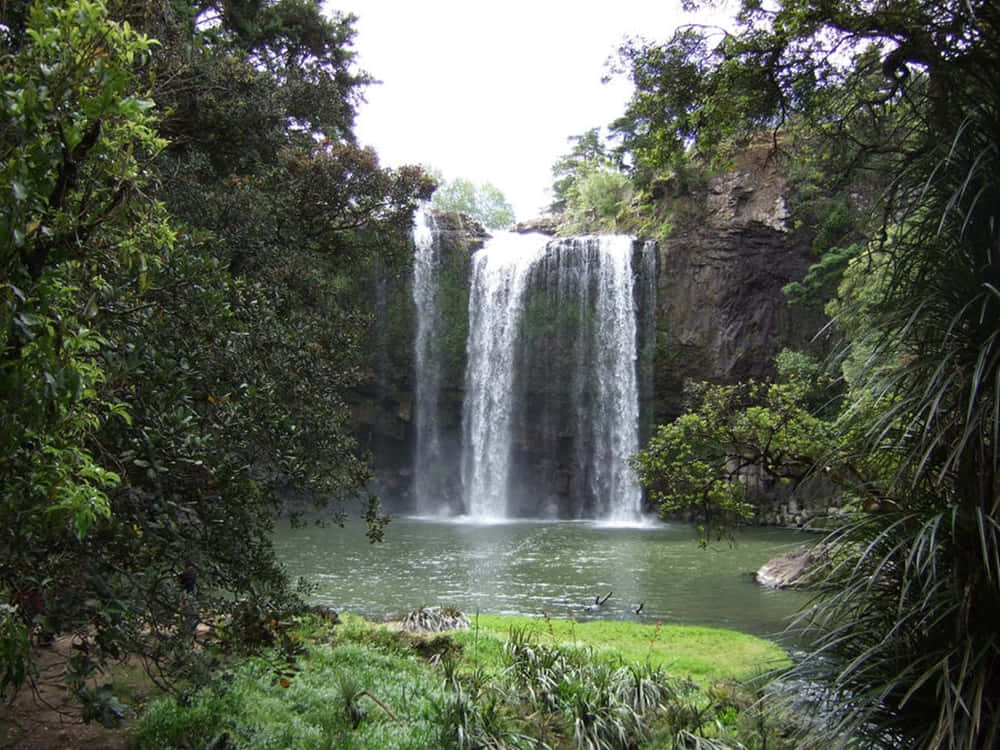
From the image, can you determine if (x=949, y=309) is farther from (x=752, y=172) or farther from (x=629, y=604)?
(x=752, y=172)

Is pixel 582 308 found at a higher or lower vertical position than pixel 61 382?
higher

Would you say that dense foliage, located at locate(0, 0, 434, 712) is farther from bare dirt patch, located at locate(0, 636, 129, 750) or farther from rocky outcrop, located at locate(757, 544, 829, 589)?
rocky outcrop, located at locate(757, 544, 829, 589)

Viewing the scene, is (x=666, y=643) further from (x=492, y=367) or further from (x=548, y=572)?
(x=492, y=367)

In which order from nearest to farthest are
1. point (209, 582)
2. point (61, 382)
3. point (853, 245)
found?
point (61, 382) < point (209, 582) < point (853, 245)

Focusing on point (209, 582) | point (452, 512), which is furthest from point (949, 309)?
point (452, 512)

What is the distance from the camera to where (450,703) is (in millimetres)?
5598

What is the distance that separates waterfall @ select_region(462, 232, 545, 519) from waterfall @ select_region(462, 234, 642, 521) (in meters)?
0.04

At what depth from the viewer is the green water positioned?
1302 centimetres

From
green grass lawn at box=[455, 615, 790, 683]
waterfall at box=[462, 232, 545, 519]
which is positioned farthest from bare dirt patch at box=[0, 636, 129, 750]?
waterfall at box=[462, 232, 545, 519]

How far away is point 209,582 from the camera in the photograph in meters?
4.79

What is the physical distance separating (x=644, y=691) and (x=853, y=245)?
825 inches

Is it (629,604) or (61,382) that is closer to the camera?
(61,382)

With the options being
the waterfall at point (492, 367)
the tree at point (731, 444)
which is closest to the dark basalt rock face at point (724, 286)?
the waterfall at point (492, 367)

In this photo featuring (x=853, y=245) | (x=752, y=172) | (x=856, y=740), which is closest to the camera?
(x=856, y=740)
